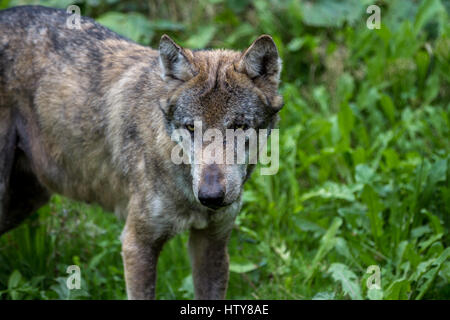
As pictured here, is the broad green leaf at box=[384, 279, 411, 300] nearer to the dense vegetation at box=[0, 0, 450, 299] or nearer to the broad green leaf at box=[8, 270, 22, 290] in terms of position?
the dense vegetation at box=[0, 0, 450, 299]

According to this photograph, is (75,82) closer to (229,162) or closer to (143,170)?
(143,170)

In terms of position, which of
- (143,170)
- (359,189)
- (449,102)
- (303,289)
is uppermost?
(449,102)

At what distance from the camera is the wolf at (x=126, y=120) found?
3.81m

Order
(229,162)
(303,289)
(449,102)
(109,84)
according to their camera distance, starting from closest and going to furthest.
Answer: (229,162)
(109,84)
(303,289)
(449,102)

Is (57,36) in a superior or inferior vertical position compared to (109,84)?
superior

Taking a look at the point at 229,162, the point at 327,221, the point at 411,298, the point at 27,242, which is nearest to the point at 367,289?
the point at 411,298

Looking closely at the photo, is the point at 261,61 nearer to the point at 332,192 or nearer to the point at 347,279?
the point at 347,279

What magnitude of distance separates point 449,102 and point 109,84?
4485 mm

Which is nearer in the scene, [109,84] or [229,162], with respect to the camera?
[229,162]

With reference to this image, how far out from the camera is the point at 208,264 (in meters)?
4.58

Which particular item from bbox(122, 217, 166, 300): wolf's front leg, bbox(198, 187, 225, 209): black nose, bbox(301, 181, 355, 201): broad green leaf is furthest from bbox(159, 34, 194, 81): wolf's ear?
bbox(301, 181, 355, 201): broad green leaf

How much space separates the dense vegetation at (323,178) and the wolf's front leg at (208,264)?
0.47 meters

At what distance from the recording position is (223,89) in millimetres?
3707

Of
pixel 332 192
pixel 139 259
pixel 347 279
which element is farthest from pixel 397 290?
pixel 139 259
